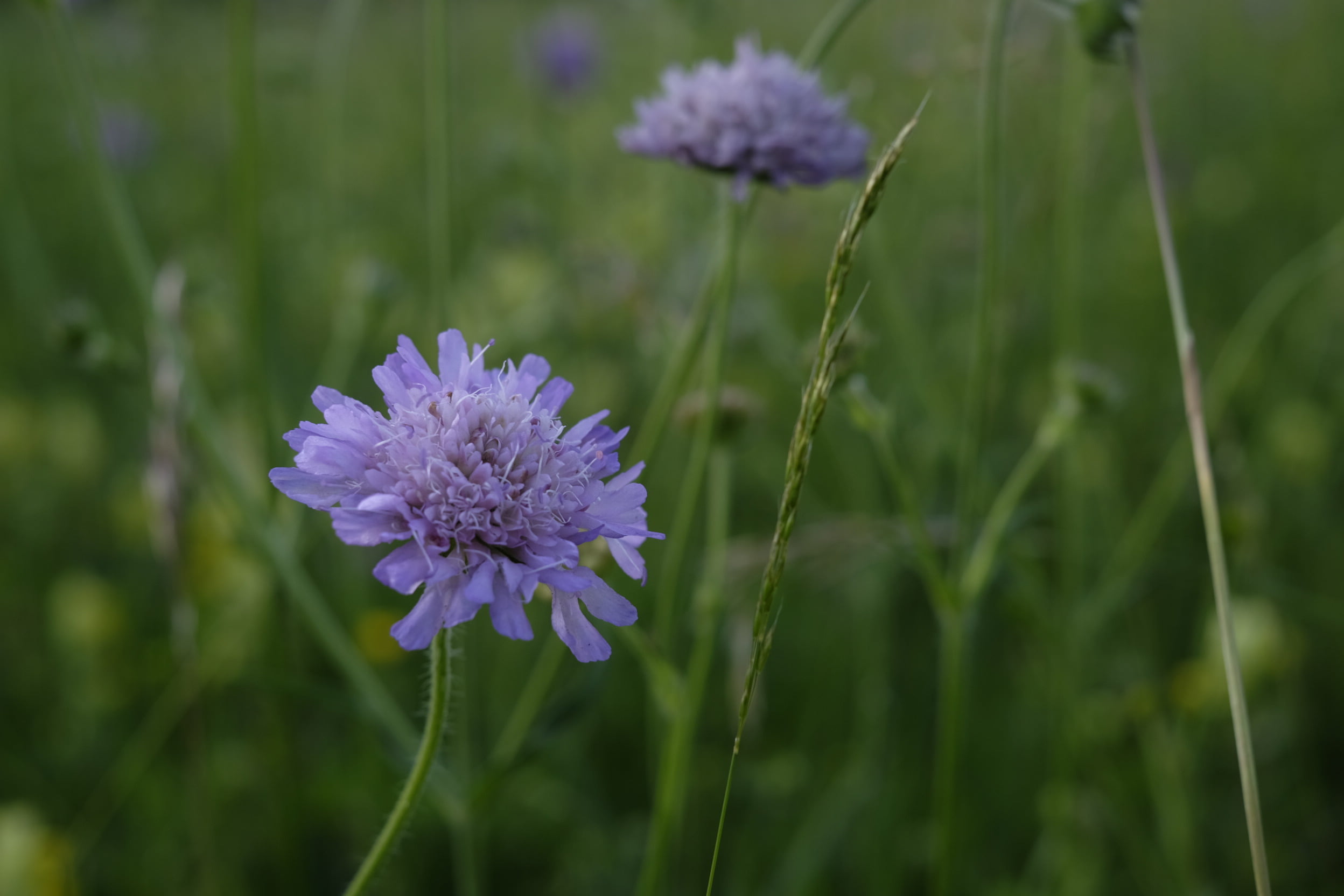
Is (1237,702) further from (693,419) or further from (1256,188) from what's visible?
(1256,188)

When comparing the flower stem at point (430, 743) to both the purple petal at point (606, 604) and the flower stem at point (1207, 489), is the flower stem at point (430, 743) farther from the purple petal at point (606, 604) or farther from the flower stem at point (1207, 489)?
the flower stem at point (1207, 489)

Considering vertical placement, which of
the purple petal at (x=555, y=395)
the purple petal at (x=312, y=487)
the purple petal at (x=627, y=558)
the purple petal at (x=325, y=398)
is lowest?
the purple petal at (x=312, y=487)

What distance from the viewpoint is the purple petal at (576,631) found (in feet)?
2.12

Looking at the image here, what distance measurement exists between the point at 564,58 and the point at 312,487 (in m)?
2.80

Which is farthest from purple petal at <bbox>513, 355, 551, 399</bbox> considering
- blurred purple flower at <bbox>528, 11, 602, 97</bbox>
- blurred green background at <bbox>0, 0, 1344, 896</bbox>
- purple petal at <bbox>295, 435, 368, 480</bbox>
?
blurred purple flower at <bbox>528, 11, 602, 97</bbox>

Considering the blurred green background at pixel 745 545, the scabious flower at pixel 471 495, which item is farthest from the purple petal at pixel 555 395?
the blurred green background at pixel 745 545

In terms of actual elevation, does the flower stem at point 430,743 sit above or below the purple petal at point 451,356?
below

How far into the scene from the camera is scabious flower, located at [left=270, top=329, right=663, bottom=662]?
632 mm

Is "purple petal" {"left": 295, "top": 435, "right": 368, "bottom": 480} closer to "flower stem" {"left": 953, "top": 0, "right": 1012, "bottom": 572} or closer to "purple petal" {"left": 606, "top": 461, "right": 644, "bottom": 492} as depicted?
"purple petal" {"left": 606, "top": 461, "right": 644, "bottom": 492}

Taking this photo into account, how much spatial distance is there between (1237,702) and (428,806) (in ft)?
3.98

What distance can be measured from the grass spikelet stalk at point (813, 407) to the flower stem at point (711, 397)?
1.56 feet

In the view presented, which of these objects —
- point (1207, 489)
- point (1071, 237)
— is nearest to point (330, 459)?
point (1207, 489)

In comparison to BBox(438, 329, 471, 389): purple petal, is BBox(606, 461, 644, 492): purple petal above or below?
below

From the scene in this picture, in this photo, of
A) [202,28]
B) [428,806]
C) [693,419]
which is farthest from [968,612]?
[202,28]
